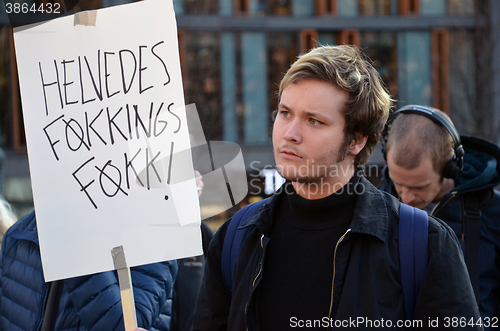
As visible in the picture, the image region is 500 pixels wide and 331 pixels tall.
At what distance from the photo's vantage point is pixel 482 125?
14859mm

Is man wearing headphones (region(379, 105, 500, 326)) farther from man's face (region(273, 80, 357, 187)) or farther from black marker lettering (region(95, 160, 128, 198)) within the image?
black marker lettering (region(95, 160, 128, 198))

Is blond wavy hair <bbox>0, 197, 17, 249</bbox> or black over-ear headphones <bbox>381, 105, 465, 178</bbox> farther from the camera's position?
blond wavy hair <bbox>0, 197, 17, 249</bbox>

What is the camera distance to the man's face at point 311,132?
6.08 ft

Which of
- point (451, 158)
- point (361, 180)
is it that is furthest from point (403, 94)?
point (361, 180)

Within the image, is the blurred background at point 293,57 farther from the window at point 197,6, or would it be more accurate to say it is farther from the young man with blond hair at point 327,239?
the young man with blond hair at point 327,239

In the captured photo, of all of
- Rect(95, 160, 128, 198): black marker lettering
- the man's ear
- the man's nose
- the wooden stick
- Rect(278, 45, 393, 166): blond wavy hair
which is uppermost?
Rect(278, 45, 393, 166): blond wavy hair

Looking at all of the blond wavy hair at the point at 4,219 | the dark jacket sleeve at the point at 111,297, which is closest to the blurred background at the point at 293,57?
the blond wavy hair at the point at 4,219

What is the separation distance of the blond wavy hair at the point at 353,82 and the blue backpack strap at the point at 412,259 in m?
0.41

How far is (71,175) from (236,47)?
1389cm

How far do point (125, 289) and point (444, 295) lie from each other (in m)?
1.17

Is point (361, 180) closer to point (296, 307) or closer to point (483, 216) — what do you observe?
point (296, 307)

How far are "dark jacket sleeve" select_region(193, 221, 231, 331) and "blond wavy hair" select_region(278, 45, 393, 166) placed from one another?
676mm

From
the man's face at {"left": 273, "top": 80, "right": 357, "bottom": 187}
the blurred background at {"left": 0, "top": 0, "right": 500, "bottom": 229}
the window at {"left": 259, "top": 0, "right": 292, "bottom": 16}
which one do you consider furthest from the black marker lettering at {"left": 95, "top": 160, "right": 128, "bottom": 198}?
the window at {"left": 259, "top": 0, "right": 292, "bottom": 16}

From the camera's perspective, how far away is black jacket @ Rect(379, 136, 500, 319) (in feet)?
8.30
